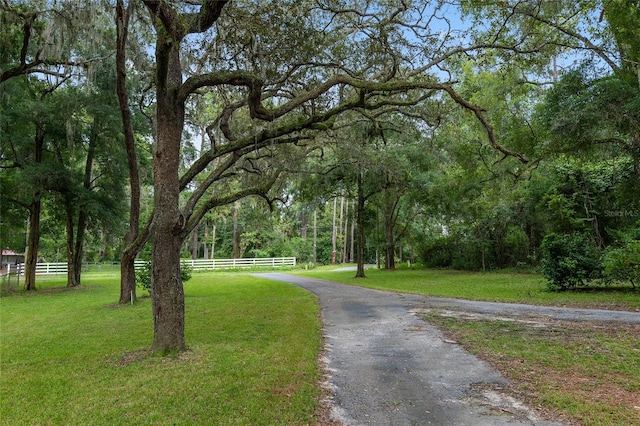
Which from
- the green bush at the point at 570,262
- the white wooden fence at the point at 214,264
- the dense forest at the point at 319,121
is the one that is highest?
the dense forest at the point at 319,121

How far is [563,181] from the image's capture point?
1839 centimetres

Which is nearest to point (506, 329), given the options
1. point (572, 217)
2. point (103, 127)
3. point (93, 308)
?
point (93, 308)

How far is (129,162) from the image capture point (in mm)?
12781

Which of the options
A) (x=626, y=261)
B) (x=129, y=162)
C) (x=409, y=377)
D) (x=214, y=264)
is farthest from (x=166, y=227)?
(x=214, y=264)

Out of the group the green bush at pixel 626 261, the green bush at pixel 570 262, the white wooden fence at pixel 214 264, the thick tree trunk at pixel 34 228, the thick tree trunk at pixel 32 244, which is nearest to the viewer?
the green bush at pixel 626 261

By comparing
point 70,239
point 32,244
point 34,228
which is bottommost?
point 32,244

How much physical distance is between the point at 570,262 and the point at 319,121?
429 inches

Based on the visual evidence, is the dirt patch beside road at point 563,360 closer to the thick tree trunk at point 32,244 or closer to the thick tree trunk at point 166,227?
the thick tree trunk at point 166,227

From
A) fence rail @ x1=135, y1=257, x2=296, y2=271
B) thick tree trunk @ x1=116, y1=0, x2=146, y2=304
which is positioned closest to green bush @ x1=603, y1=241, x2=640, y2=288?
thick tree trunk @ x1=116, y1=0, x2=146, y2=304

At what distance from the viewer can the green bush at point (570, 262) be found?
13781mm

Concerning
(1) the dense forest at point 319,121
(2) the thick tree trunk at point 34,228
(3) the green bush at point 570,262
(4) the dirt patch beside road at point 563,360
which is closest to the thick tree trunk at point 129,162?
(1) the dense forest at point 319,121

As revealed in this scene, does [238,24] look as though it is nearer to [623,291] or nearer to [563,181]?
[623,291]

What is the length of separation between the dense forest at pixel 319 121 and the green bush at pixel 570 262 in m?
0.08

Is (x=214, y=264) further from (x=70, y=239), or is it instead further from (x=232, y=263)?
(x=70, y=239)
